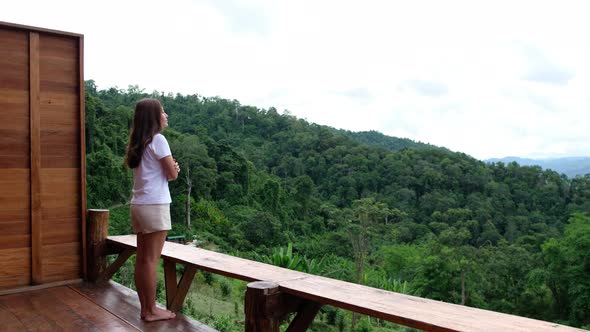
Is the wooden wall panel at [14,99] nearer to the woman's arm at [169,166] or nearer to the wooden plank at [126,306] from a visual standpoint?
the wooden plank at [126,306]

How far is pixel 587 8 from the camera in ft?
86.9

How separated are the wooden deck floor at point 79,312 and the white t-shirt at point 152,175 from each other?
2.13ft

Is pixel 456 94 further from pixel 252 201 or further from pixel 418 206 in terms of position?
pixel 252 201

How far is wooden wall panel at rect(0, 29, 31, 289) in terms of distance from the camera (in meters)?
2.78

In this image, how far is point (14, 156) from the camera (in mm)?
2812

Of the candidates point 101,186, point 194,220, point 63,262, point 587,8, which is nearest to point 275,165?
point 194,220

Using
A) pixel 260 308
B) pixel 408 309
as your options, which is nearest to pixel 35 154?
pixel 260 308

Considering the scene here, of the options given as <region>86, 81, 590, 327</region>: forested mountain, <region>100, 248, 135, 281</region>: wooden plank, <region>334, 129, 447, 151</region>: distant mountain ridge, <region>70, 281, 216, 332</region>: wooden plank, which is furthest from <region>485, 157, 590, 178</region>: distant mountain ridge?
<region>70, 281, 216, 332</region>: wooden plank

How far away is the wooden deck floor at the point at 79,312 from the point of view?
2.30m

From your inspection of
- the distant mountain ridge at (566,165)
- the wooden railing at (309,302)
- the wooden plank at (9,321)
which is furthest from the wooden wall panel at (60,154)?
the distant mountain ridge at (566,165)

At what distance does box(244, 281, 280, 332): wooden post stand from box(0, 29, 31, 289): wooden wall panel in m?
1.83

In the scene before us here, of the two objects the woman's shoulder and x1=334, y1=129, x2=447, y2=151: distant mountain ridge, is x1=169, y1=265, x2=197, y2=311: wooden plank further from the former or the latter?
x1=334, y1=129, x2=447, y2=151: distant mountain ridge

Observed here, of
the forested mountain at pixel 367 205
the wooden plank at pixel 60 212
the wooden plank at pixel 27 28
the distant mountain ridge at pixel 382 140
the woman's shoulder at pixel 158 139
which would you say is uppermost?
the distant mountain ridge at pixel 382 140

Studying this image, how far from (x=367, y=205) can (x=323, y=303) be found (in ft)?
56.1
